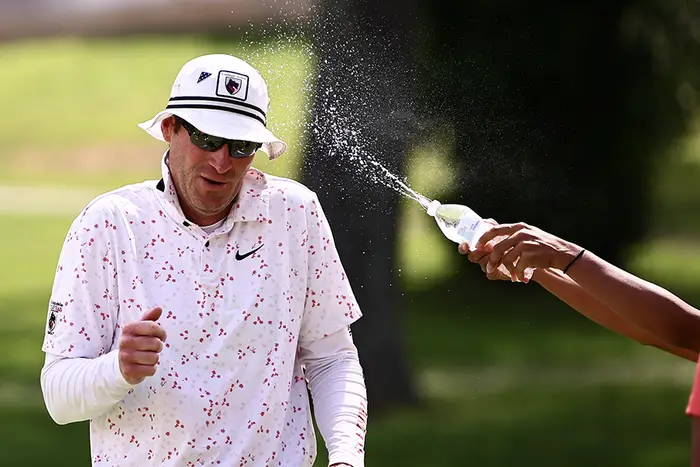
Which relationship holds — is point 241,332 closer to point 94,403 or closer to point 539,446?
point 94,403

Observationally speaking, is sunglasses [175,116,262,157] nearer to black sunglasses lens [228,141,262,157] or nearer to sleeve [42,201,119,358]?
black sunglasses lens [228,141,262,157]

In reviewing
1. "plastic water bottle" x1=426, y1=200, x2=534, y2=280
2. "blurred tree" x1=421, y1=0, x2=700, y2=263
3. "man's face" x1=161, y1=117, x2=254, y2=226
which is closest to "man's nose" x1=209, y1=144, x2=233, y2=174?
"man's face" x1=161, y1=117, x2=254, y2=226

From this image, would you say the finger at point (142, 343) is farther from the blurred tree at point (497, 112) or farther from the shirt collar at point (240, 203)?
the blurred tree at point (497, 112)

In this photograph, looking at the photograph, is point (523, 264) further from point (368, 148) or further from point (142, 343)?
point (368, 148)

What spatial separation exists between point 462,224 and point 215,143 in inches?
32.0

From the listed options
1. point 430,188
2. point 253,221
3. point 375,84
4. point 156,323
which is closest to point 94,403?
point 156,323

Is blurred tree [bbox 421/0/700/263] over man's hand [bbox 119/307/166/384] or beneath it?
over

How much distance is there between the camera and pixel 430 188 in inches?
287

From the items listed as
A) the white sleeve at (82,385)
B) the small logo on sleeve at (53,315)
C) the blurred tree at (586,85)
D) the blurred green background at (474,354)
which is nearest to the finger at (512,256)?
the white sleeve at (82,385)

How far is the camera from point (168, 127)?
141 inches

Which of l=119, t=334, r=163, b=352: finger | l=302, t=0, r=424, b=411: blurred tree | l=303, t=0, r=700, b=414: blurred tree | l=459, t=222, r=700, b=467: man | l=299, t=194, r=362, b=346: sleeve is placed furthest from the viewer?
l=303, t=0, r=700, b=414: blurred tree

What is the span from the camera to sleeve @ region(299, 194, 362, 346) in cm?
362

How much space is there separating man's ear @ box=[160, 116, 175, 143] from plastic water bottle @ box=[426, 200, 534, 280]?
84cm

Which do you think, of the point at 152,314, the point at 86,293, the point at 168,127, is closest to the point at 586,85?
the point at 168,127
